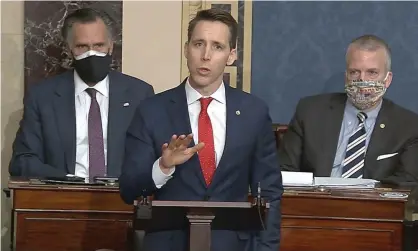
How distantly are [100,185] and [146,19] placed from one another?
2156mm

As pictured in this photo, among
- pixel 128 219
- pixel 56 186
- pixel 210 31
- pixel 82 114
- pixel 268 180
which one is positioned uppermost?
pixel 210 31

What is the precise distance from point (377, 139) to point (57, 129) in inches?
71.0

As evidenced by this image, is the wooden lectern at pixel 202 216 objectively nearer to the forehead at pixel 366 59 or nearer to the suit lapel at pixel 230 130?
the suit lapel at pixel 230 130

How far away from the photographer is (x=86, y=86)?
17.7 ft

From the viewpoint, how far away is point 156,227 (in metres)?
3.42

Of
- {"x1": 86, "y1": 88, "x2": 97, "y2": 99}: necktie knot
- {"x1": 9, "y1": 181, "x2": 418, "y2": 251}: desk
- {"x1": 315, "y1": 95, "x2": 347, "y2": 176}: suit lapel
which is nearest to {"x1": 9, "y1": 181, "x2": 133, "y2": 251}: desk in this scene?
{"x1": 9, "y1": 181, "x2": 418, "y2": 251}: desk

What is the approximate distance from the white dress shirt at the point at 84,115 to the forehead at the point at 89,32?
20 centimetres

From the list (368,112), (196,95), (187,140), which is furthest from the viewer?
(368,112)

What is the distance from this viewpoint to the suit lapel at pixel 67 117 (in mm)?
5246

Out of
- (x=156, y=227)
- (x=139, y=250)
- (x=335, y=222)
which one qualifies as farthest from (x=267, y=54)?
(x=156, y=227)

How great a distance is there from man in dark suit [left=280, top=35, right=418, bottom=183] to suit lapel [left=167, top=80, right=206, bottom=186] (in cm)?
186

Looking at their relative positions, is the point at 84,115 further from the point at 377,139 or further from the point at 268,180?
the point at 268,180

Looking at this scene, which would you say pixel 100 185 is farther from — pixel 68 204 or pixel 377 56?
pixel 377 56

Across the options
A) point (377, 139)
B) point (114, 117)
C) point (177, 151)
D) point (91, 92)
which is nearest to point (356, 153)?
point (377, 139)
